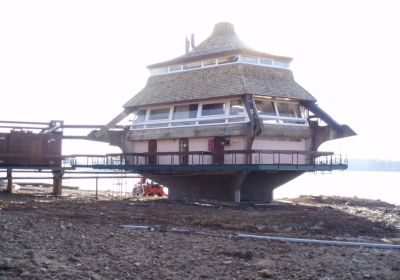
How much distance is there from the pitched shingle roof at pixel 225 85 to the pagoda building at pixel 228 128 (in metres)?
0.07

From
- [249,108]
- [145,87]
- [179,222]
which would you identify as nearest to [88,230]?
[179,222]

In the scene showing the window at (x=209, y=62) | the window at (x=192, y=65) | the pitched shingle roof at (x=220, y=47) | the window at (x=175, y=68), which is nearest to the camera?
the pitched shingle roof at (x=220, y=47)

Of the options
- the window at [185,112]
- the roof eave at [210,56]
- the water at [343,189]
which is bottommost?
the water at [343,189]

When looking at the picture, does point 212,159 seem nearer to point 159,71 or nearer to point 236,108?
point 236,108

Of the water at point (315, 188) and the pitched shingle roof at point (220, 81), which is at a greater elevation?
the pitched shingle roof at point (220, 81)

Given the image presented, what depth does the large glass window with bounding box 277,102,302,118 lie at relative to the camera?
3010 centimetres

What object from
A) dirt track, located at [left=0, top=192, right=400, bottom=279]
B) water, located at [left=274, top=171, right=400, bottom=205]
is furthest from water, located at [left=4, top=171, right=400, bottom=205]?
dirt track, located at [left=0, top=192, right=400, bottom=279]

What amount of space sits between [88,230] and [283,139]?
17744mm

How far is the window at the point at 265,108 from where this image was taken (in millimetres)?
29131

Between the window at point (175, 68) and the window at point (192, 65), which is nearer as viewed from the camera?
the window at point (192, 65)

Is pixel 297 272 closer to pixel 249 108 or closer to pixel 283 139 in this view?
pixel 249 108

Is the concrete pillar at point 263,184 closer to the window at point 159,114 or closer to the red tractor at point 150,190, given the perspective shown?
the window at point 159,114

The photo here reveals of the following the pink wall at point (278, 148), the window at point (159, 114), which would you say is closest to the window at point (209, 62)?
the window at point (159, 114)

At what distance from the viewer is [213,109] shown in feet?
98.3
